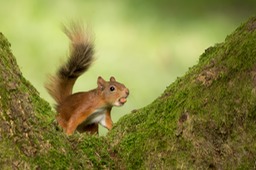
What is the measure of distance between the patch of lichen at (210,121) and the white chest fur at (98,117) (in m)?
2.46

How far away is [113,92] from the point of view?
6.32 meters

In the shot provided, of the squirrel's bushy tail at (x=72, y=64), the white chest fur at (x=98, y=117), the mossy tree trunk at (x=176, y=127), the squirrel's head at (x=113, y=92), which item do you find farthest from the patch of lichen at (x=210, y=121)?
the squirrel's head at (x=113, y=92)

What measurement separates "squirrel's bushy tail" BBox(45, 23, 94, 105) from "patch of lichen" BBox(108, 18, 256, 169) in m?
2.13

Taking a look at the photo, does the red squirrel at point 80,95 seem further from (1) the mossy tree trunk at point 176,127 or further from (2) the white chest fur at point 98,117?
(1) the mossy tree trunk at point 176,127

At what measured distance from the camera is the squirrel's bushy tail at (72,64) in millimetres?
5645

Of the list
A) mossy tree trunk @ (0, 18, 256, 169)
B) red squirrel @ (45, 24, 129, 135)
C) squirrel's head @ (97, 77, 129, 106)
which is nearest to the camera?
mossy tree trunk @ (0, 18, 256, 169)

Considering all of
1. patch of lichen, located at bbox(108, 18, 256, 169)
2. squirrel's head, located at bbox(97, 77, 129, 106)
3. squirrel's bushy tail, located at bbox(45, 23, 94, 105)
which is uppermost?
squirrel's bushy tail, located at bbox(45, 23, 94, 105)

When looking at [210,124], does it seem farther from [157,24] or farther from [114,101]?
[157,24]

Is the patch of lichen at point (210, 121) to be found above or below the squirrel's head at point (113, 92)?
below

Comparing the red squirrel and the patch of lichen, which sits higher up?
the red squirrel

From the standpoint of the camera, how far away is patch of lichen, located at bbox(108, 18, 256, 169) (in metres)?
3.29

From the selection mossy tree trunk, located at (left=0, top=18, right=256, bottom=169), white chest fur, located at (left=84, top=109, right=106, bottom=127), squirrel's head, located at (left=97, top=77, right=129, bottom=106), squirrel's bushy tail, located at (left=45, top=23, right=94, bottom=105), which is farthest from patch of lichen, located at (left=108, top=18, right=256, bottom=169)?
squirrel's head, located at (left=97, top=77, right=129, bottom=106)

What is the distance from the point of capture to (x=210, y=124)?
334cm

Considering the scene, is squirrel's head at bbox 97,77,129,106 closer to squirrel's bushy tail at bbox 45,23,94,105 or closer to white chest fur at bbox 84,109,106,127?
white chest fur at bbox 84,109,106,127
